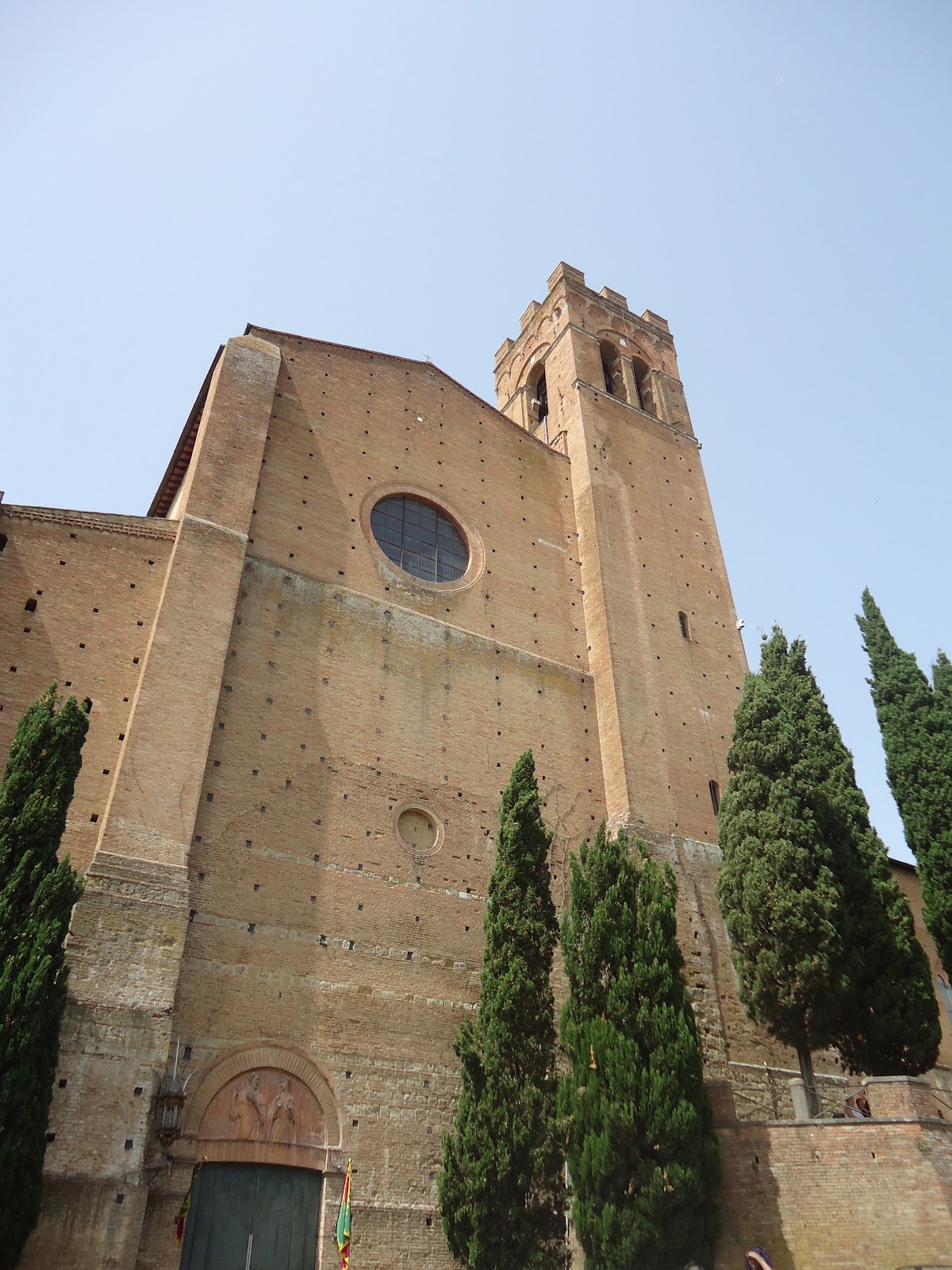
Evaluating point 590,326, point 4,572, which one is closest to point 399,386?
point 590,326

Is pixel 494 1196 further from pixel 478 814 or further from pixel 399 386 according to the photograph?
pixel 399 386

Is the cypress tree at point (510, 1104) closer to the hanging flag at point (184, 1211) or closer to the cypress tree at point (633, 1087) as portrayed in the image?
the cypress tree at point (633, 1087)

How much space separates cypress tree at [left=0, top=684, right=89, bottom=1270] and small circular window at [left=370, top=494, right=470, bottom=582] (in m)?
6.85

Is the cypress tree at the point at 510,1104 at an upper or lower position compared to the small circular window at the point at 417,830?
lower

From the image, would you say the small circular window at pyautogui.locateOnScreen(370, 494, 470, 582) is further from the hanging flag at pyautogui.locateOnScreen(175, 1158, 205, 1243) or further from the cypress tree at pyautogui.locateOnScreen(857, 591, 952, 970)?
the hanging flag at pyautogui.locateOnScreen(175, 1158, 205, 1243)

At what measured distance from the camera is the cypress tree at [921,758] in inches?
534

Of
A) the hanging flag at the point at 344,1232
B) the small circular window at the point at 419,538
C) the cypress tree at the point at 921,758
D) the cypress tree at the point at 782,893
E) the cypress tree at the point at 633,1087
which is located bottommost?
the hanging flag at the point at 344,1232

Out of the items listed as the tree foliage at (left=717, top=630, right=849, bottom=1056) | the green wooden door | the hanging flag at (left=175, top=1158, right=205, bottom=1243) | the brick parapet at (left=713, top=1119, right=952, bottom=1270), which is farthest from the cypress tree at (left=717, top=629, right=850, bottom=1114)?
the hanging flag at (left=175, top=1158, right=205, bottom=1243)

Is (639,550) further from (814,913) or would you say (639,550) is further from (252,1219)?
(252,1219)

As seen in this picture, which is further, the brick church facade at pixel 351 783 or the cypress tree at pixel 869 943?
the cypress tree at pixel 869 943

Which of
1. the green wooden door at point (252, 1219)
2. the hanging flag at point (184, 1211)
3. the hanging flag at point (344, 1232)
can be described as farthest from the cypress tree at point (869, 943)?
the hanging flag at point (184, 1211)

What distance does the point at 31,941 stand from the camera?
7762mm

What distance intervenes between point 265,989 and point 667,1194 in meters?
4.39

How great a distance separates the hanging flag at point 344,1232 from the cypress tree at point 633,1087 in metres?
2.22
